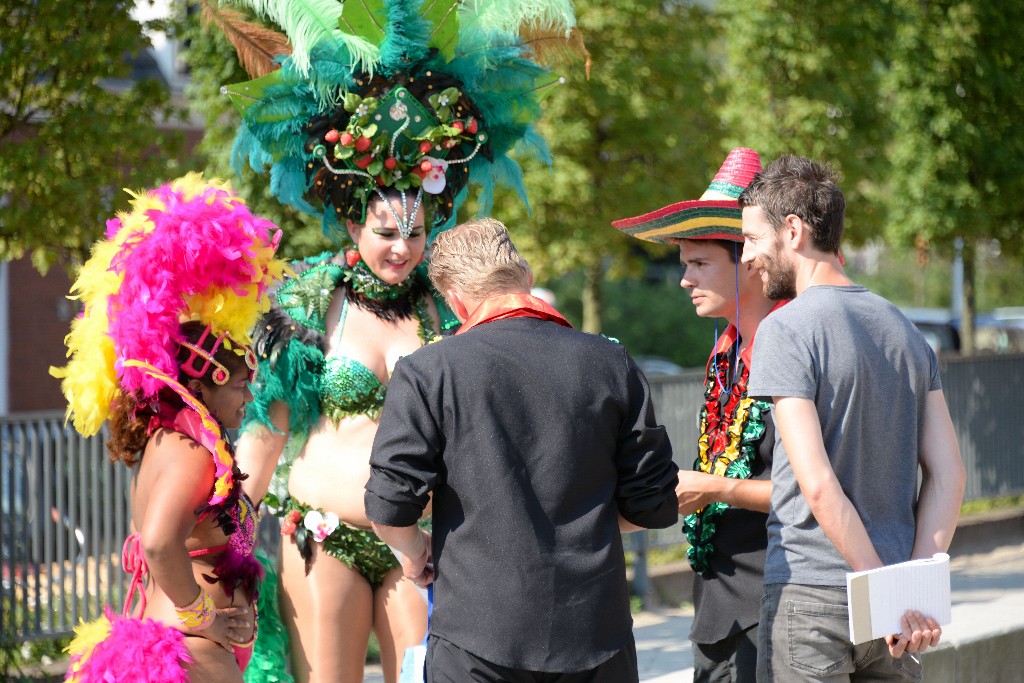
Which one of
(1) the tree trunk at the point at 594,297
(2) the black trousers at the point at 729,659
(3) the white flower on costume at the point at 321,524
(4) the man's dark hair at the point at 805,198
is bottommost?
(1) the tree trunk at the point at 594,297

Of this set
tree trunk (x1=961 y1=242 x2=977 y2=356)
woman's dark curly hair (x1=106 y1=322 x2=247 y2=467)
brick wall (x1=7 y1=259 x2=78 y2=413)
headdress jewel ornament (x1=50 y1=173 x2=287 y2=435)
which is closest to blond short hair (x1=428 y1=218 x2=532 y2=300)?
headdress jewel ornament (x1=50 y1=173 x2=287 y2=435)

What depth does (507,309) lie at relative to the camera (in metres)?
2.59

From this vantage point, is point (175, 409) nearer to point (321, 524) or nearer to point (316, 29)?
point (321, 524)

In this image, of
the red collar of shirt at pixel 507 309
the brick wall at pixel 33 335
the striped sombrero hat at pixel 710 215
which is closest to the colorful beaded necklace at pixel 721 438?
the striped sombrero hat at pixel 710 215

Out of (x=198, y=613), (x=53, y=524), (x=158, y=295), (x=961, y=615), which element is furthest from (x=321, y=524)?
(x=53, y=524)

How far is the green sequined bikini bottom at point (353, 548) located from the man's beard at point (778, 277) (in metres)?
1.37

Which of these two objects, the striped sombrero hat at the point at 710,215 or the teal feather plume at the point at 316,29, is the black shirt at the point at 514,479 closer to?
the striped sombrero hat at the point at 710,215

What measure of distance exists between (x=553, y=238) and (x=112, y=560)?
5.34 meters

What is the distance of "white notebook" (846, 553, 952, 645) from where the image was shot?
262 cm

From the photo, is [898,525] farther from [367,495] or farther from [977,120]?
[977,120]

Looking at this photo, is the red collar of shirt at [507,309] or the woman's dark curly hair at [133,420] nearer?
the red collar of shirt at [507,309]

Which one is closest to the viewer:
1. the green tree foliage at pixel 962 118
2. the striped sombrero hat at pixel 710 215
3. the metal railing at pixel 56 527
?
the striped sombrero hat at pixel 710 215

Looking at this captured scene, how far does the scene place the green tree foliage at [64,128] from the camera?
5.70m

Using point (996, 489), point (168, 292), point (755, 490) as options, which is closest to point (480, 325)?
point (168, 292)
